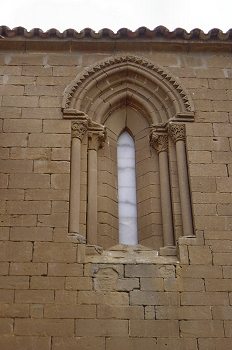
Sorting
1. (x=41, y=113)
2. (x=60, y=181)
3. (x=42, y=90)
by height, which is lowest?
(x=60, y=181)

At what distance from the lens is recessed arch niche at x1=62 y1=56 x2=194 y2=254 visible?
7.67 metres

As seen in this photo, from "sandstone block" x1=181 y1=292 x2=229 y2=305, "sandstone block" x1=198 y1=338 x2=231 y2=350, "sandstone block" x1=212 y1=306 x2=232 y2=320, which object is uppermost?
"sandstone block" x1=181 y1=292 x2=229 y2=305

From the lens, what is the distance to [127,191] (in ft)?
26.7

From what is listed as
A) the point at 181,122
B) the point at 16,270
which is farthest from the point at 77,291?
the point at 181,122

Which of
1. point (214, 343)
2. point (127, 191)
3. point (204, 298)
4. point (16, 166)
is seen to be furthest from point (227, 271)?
point (16, 166)

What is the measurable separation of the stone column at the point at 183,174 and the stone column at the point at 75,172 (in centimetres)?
142

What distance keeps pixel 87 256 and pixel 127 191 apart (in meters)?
1.51

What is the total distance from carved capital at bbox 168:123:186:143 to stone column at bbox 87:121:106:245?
110cm

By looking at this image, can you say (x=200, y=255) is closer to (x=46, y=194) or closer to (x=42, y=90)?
(x=46, y=194)

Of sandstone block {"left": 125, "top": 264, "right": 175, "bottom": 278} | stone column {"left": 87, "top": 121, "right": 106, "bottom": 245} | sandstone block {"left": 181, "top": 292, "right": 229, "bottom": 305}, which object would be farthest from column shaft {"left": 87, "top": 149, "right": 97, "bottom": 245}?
sandstone block {"left": 181, "top": 292, "right": 229, "bottom": 305}

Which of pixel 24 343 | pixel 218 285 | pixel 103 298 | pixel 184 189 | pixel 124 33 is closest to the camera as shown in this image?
pixel 24 343

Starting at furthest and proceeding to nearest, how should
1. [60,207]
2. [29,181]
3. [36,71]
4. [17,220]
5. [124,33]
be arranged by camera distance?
[124,33], [36,71], [29,181], [60,207], [17,220]

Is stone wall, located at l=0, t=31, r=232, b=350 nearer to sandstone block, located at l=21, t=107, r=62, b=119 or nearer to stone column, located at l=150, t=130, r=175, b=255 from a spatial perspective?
sandstone block, located at l=21, t=107, r=62, b=119

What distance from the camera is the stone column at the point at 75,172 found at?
720 centimetres
